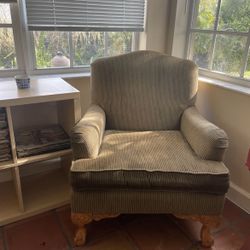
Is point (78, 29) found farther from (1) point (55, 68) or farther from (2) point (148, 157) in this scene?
(2) point (148, 157)

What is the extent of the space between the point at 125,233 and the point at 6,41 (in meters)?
1.47

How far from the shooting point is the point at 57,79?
1.73 meters

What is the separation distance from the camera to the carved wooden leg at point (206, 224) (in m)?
1.32

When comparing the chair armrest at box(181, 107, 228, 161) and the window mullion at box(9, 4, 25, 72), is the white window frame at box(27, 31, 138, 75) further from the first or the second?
the chair armrest at box(181, 107, 228, 161)

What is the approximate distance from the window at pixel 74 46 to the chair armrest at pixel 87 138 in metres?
0.70

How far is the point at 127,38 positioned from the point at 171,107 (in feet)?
2.59

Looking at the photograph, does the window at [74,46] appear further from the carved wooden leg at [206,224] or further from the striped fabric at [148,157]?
the carved wooden leg at [206,224]

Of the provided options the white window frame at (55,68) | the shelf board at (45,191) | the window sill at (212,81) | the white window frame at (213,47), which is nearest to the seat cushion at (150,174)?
the shelf board at (45,191)

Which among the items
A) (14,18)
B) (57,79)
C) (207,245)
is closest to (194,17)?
(57,79)

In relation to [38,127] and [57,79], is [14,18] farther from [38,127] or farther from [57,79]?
[38,127]

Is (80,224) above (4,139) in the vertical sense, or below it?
below

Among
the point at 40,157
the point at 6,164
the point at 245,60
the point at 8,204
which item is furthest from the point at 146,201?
the point at 245,60

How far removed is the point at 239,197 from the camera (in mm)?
1745

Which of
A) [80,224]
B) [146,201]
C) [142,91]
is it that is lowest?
[80,224]
